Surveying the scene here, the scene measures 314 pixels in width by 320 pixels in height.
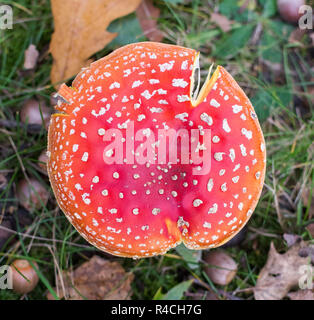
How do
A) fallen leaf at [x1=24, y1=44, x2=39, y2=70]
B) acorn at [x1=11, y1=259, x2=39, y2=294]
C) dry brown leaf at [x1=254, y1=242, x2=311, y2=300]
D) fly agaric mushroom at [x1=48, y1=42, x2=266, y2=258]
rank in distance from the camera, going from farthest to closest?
fallen leaf at [x1=24, y1=44, x2=39, y2=70] < dry brown leaf at [x1=254, y1=242, x2=311, y2=300] < acorn at [x1=11, y1=259, x2=39, y2=294] < fly agaric mushroom at [x1=48, y1=42, x2=266, y2=258]

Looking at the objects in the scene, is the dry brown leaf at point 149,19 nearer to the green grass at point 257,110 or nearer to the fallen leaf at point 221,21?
the green grass at point 257,110

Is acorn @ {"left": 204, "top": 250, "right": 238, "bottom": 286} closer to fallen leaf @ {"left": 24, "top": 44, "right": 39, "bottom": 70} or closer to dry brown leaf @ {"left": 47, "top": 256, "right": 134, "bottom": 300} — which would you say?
dry brown leaf @ {"left": 47, "top": 256, "right": 134, "bottom": 300}

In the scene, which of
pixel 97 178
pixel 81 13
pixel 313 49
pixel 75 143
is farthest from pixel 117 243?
pixel 313 49

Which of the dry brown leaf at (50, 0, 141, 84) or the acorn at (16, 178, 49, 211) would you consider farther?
the acorn at (16, 178, 49, 211)

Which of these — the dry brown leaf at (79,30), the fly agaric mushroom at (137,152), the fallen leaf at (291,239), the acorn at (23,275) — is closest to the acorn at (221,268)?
the fallen leaf at (291,239)

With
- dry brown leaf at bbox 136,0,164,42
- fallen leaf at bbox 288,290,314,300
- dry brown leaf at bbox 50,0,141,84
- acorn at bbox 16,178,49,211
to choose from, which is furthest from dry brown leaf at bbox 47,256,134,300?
dry brown leaf at bbox 136,0,164,42

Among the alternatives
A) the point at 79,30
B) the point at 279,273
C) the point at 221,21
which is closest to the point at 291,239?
the point at 279,273

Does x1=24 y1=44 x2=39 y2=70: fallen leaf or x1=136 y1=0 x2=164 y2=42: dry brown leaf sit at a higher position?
x1=136 y1=0 x2=164 y2=42: dry brown leaf
